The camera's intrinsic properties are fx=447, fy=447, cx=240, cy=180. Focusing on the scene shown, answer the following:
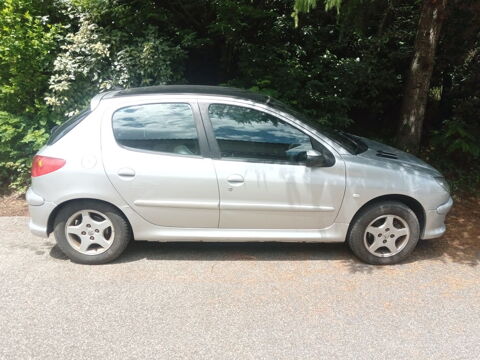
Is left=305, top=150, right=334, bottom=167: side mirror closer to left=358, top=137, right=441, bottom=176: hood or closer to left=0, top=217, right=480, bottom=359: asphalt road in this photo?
left=358, top=137, right=441, bottom=176: hood

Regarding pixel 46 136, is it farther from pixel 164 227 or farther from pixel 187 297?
pixel 187 297

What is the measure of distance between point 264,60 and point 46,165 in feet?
12.8

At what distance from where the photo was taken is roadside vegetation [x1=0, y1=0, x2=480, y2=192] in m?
6.01

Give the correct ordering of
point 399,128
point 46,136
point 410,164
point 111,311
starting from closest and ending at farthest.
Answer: point 111,311 → point 410,164 → point 46,136 → point 399,128

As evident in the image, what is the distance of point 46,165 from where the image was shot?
Answer: 4.06 m

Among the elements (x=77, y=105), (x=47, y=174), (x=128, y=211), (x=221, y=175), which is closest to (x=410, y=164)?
(x=221, y=175)

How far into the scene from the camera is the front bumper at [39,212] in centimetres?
408

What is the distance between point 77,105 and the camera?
6145 mm

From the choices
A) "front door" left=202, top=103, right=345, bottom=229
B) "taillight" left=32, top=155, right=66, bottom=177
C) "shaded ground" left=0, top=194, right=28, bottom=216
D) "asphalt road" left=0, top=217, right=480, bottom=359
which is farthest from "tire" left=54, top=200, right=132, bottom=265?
"shaded ground" left=0, top=194, right=28, bottom=216

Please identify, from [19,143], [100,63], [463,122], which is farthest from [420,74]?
[19,143]

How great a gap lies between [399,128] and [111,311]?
16.9ft

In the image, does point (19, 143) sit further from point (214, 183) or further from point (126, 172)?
point (214, 183)

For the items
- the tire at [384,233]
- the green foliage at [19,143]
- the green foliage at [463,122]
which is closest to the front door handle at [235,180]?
the tire at [384,233]

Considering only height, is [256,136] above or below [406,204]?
above
